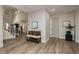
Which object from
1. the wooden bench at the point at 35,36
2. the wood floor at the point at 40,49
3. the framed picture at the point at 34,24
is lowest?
the wood floor at the point at 40,49

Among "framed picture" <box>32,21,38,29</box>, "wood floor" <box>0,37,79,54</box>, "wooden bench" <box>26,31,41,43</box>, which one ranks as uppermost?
"framed picture" <box>32,21,38,29</box>

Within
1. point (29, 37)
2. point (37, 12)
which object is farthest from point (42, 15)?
point (29, 37)

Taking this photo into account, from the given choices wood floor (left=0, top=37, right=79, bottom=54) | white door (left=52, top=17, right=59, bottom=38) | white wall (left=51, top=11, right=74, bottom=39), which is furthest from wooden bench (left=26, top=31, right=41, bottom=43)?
white door (left=52, top=17, right=59, bottom=38)

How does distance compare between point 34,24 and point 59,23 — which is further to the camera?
point 59,23

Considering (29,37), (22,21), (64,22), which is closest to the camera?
(29,37)

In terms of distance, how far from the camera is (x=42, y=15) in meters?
6.38

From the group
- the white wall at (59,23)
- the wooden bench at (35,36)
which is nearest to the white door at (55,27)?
the white wall at (59,23)

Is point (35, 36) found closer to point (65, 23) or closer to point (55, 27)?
point (65, 23)

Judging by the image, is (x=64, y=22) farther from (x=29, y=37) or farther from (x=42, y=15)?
(x=29, y=37)

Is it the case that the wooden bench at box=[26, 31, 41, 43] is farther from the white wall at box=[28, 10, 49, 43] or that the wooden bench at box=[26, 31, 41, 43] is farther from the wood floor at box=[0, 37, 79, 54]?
the wood floor at box=[0, 37, 79, 54]

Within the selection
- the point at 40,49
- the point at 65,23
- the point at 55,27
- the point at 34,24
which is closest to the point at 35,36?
the point at 34,24

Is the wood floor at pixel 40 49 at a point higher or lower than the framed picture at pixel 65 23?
lower

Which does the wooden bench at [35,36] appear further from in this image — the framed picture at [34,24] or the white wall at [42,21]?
the framed picture at [34,24]
